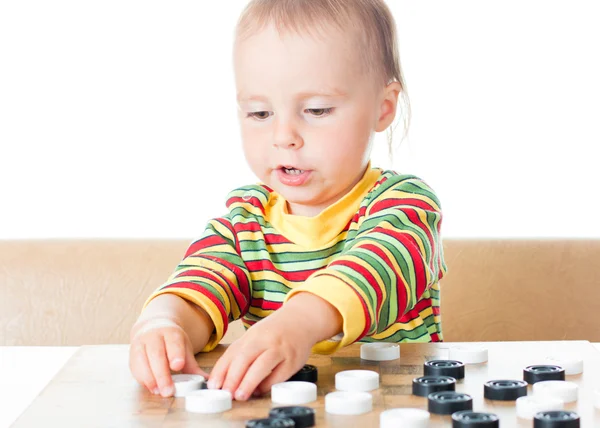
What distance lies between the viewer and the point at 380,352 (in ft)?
2.58

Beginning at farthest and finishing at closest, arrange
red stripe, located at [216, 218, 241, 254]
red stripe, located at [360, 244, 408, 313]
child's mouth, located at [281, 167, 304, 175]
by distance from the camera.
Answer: red stripe, located at [216, 218, 241, 254] < child's mouth, located at [281, 167, 304, 175] < red stripe, located at [360, 244, 408, 313]

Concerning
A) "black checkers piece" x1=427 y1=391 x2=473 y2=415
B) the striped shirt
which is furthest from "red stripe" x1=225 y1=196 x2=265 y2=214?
"black checkers piece" x1=427 y1=391 x2=473 y2=415

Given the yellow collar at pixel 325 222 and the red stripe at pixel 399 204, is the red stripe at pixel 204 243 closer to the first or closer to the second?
the yellow collar at pixel 325 222

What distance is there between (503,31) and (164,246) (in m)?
0.96

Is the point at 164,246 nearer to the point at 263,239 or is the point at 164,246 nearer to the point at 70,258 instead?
the point at 70,258

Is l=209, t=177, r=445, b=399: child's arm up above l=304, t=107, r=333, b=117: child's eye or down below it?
below

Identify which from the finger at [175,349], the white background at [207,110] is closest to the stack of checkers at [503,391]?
the finger at [175,349]

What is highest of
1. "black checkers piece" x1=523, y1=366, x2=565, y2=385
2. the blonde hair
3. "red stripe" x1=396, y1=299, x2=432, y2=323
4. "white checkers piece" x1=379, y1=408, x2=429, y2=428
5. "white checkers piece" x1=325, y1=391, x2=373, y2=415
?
the blonde hair

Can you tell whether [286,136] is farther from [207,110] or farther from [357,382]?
[207,110]

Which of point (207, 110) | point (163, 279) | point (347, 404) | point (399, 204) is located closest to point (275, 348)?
point (347, 404)

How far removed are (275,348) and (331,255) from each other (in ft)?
1.13

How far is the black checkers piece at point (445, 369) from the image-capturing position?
2.29 feet

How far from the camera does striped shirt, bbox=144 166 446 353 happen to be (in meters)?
0.87

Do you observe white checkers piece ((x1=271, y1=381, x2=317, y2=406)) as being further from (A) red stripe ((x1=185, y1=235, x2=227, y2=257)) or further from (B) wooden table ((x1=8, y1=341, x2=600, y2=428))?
(A) red stripe ((x1=185, y1=235, x2=227, y2=257))
